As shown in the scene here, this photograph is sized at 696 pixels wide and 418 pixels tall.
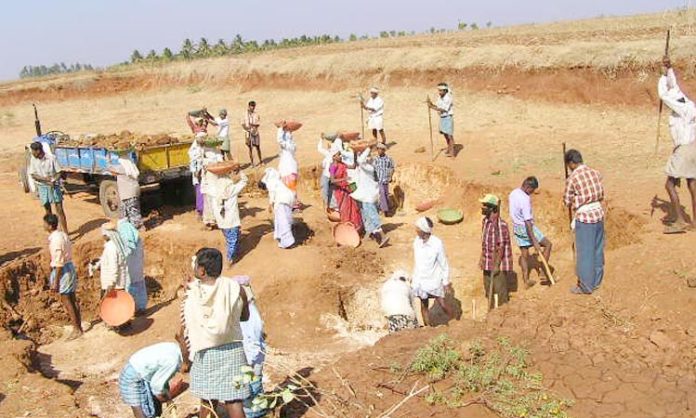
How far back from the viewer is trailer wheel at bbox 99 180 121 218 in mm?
11922

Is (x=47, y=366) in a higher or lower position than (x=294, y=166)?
lower

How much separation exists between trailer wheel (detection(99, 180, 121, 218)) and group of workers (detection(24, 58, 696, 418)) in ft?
2.40

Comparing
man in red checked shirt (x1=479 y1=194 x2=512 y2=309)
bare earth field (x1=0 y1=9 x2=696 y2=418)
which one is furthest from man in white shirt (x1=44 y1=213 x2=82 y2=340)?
man in red checked shirt (x1=479 y1=194 x2=512 y2=309)

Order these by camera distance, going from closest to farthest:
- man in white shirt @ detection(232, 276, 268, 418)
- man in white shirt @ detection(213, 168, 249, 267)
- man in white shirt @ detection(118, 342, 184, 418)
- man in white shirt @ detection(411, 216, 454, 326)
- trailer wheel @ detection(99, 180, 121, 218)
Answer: man in white shirt @ detection(118, 342, 184, 418), man in white shirt @ detection(232, 276, 268, 418), man in white shirt @ detection(411, 216, 454, 326), man in white shirt @ detection(213, 168, 249, 267), trailer wheel @ detection(99, 180, 121, 218)

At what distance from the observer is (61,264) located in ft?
27.3

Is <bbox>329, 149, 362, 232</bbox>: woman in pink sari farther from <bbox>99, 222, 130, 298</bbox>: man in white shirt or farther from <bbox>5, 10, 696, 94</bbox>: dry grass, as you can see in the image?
<bbox>5, 10, 696, 94</bbox>: dry grass

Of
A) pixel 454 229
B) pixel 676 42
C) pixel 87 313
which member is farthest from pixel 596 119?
pixel 87 313

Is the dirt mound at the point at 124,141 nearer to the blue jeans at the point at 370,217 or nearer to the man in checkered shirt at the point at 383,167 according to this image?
the man in checkered shirt at the point at 383,167

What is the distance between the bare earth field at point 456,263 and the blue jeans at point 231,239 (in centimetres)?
28

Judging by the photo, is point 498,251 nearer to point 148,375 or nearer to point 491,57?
point 148,375

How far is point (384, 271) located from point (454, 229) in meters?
2.28

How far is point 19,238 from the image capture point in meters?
11.4

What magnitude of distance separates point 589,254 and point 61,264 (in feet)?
21.0

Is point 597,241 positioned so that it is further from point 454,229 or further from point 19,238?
point 19,238
